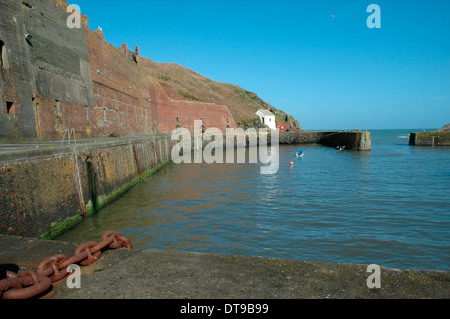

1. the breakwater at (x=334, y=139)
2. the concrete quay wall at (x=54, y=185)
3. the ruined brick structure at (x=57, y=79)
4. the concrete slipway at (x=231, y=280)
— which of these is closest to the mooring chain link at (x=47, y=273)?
the concrete slipway at (x=231, y=280)

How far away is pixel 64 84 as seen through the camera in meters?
18.2

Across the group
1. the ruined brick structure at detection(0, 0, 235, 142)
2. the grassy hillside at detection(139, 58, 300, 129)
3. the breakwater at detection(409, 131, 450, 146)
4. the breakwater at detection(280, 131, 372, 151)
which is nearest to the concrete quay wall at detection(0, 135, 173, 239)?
the ruined brick structure at detection(0, 0, 235, 142)

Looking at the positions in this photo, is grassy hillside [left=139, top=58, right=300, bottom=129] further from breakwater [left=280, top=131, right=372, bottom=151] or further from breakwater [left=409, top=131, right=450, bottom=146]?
breakwater [left=409, top=131, right=450, bottom=146]

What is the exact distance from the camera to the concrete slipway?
2.69m

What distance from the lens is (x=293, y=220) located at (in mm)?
9711

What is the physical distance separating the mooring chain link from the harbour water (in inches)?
149

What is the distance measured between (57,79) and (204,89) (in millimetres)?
61345

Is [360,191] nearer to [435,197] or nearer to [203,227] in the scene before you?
[435,197]

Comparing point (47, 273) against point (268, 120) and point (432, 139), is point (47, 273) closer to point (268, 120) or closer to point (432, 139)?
point (432, 139)

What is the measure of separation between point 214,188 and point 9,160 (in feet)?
32.0

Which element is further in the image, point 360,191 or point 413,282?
point 360,191
